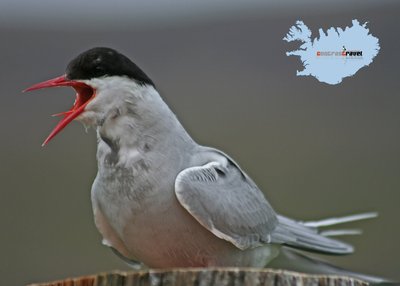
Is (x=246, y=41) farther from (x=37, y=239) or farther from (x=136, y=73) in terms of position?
(x=136, y=73)

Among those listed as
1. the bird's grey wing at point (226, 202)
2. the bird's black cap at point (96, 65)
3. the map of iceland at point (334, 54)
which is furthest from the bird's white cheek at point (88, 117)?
the map of iceland at point (334, 54)

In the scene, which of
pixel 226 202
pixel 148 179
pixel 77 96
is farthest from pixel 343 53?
pixel 77 96

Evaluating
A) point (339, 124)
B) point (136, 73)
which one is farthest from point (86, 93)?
point (339, 124)

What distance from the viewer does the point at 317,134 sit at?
5.13m

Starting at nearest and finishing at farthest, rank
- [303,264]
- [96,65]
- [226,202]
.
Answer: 1. [96,65]
2. [226,202]
3. [303,264]

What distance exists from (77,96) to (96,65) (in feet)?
0.42

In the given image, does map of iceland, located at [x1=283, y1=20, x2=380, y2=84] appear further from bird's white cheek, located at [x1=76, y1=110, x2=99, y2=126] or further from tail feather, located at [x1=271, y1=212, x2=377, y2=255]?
bird's white cheek, located at [x1=76, y1=110, x2=99, y2=126]

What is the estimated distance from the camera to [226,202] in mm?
2738

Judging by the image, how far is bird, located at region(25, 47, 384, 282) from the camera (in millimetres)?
2611

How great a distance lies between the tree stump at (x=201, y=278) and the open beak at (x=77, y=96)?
552mm

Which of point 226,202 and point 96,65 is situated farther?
point 226,202

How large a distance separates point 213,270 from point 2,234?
3.49 m

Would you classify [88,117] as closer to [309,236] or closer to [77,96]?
[77,96]

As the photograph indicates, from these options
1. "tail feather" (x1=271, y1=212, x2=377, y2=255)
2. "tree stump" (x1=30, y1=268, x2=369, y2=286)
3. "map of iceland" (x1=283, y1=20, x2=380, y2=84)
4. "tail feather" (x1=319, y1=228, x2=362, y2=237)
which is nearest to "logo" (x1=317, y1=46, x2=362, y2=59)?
"map of iceland" (x1=283, y1=20, x2=380, y2=84)
